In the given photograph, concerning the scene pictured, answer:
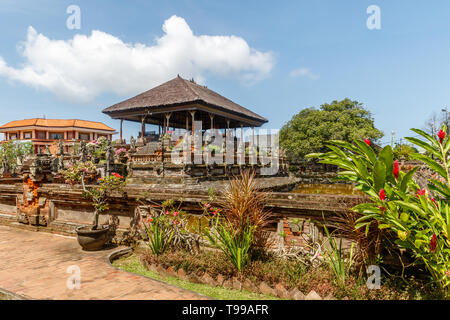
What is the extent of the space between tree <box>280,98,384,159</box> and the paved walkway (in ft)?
96.6

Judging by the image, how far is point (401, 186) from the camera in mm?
3092

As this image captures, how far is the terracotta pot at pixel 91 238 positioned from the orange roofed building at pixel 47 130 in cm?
4152

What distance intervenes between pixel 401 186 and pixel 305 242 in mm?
1721

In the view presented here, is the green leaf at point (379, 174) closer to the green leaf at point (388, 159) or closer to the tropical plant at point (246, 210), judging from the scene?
the green leaf at point (388, 159)

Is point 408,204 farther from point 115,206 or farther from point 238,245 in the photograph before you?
point 115,206

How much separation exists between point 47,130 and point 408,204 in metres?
52.1

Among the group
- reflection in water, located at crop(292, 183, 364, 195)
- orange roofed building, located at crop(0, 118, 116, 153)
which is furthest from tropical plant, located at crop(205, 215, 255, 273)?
orange roofed building, located at crop(0, 118, 116, 153)

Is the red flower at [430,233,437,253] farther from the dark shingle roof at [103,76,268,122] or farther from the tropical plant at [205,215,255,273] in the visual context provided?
the dark shingle roof at [103,76,268,122]

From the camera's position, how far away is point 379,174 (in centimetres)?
310

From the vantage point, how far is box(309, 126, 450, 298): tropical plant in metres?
2.85

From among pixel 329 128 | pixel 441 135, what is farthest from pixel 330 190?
pixel 441 135

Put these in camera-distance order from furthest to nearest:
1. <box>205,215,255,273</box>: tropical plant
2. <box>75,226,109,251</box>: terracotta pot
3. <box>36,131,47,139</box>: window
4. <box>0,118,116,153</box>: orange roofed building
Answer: <box>36,131,47,139</box>: window
<box>0,118,116,153</box>: orange roofed building
<box>75,226,109,251</box>: terracotta pot
<box>205,215,255,273</box>: tropical plant

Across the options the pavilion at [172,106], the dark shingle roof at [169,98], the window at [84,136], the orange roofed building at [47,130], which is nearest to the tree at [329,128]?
the pavilion at [172,106]
